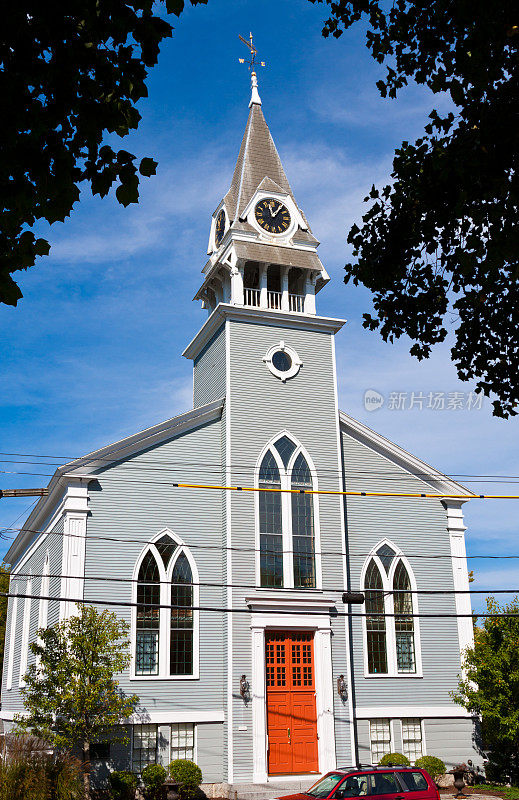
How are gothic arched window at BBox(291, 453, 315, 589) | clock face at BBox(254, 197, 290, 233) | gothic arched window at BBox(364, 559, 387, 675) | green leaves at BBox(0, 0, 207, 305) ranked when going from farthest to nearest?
clock face at BBox(254, 197, 290, 233) < gothic arched window at BBox(364, 559, 387, 675) < gothic arched window at BBox(291, 453, 315, 589) < green leaves at BBox(0, 0, 207, 305)

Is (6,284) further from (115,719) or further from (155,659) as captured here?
(155,659)

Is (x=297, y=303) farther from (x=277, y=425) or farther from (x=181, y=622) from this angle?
(x=181, y=622)

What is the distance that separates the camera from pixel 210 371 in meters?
29.0

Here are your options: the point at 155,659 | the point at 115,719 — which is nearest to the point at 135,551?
the point at 155,659

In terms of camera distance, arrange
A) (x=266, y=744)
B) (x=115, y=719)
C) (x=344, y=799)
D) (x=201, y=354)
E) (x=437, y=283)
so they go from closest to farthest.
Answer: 1. (x=437, y=283)
2. (x=344, y=799)
3. (x=115, y=719)
4. (x=266, y=744)
5. (x=201, y=354)

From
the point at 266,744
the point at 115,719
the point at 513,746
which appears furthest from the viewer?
the point at 513,746

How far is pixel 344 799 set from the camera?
16.2 meters

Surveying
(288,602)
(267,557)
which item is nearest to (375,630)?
(288,602)

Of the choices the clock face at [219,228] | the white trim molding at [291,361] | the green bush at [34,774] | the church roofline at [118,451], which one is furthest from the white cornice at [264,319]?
the green bush at [34,774]

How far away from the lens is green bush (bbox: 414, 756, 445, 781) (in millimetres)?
24203

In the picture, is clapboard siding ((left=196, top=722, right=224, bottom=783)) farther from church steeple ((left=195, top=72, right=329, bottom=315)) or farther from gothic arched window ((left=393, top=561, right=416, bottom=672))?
church steeple ((left=195, top=72, right=329, bottom=315))

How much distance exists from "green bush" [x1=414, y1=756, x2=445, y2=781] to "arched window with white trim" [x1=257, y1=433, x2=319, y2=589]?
242 inches

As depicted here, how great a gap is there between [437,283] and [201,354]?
60.9ft

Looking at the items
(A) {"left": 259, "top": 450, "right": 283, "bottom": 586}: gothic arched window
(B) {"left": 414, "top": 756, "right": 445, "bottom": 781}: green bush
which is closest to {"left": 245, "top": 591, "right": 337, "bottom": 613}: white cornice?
(A) {"left": 259, "top": 450, "right": 283, "bottom": 586}: gothic arched window
